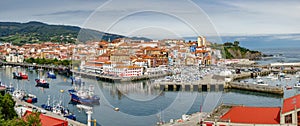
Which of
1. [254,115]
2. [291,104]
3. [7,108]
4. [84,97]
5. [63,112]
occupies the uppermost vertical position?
[291,104]

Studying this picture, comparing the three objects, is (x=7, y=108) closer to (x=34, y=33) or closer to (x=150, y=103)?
(x=150, y=103)

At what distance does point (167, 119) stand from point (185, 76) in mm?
7617

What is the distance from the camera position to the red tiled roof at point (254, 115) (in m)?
5.07

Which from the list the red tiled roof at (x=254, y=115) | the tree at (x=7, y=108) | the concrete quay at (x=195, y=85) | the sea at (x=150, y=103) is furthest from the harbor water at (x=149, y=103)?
the red tiled roof at (x=254, y=115)

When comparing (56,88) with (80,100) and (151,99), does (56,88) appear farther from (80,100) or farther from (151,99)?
(151,99)

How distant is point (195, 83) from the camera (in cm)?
1475

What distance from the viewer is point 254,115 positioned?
5.23 m

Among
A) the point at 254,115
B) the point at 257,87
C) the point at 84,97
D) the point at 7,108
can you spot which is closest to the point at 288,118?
the point at 254,115

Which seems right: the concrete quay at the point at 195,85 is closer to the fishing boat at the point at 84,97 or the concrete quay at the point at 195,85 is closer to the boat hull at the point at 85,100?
the fishing boat at the point at 84,97

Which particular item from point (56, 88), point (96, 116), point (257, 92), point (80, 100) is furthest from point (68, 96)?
point (257, 92)

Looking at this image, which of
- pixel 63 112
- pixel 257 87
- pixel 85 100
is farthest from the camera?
pixel 257 87

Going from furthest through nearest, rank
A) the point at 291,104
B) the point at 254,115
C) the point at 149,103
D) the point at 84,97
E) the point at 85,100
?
the point at 84,97 < the point at 85,100 < the point at 149,103 < the point at 254,115 < the point at 291,104

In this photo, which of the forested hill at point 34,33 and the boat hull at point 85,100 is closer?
the boat hull at point 85,100

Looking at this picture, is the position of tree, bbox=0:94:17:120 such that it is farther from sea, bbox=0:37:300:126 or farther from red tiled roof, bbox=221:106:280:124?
red tiled roof, bbox=221:106:280:124
